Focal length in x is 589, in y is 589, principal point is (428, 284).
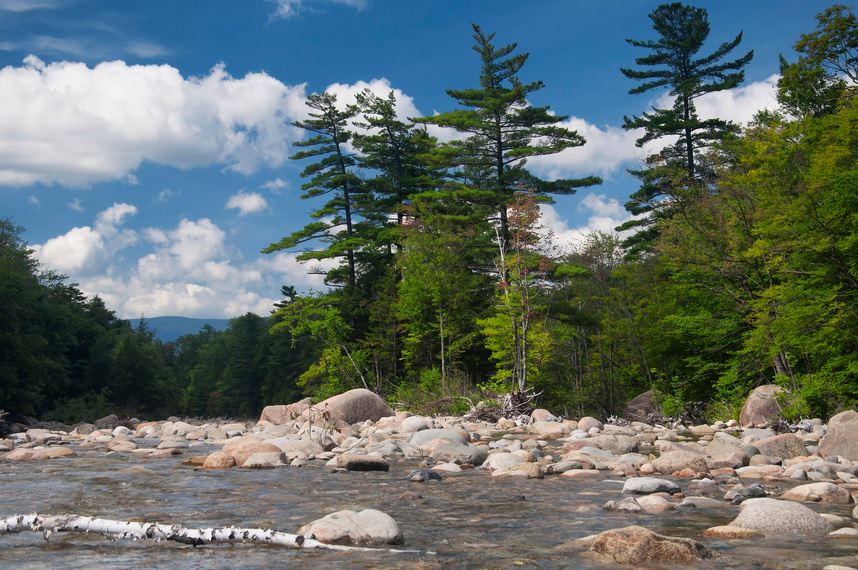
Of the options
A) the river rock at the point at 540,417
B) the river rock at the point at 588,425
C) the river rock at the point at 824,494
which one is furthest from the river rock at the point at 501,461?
the river rock at the point at 540,417

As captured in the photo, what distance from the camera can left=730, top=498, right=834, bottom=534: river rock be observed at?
4078 mm

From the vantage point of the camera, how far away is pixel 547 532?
4.21 metres

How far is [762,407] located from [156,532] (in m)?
13.2

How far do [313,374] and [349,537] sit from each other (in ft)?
75.4

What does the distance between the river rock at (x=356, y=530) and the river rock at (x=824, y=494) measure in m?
3.74

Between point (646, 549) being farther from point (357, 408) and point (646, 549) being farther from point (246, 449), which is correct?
point (357, 408)

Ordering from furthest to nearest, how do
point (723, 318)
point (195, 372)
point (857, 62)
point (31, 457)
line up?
point (195, 372)
point (723, 318)
point (857, 62)
point (31, 457)

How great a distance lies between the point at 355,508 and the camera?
5.14 meters

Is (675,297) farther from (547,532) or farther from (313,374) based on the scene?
(547,532)

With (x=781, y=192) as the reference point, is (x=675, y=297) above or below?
below

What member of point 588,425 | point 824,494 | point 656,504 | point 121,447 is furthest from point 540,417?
point 656,504

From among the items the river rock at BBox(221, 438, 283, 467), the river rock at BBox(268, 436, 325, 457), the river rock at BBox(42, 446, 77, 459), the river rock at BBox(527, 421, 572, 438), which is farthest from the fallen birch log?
the river rock at BBox(527, 421, 572, 438)

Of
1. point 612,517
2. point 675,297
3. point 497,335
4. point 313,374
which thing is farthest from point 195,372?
point 612,517

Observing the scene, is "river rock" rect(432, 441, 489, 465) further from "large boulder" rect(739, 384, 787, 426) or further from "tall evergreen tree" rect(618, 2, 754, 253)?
"tall evergreen tree" rect(618, 2, 754, 253)
